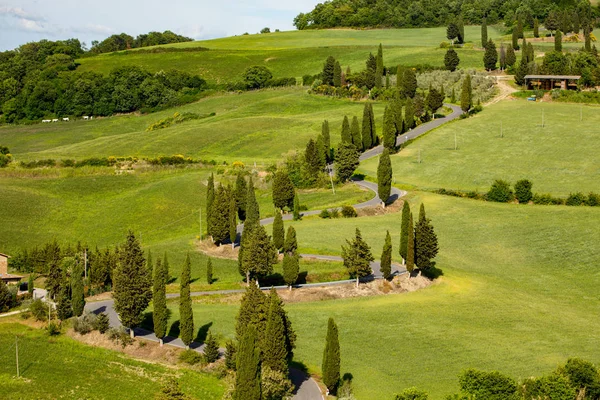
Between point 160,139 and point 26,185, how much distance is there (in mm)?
36292

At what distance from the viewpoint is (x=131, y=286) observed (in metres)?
66.7

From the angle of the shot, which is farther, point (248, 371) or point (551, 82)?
point (551, 82)

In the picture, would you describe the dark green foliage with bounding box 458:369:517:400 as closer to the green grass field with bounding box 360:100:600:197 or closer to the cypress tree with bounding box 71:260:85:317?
the cypress tree with bounding box 71:260:85:317

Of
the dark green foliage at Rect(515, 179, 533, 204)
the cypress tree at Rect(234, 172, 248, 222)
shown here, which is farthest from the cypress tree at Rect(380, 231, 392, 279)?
the dark green foliage at Rect(515, 179, 533, 204)

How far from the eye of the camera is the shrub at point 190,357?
60.1m

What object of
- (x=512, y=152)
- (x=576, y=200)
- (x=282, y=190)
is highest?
(x=512, y=152)

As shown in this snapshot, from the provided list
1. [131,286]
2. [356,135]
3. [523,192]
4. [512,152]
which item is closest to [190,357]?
[131,286]

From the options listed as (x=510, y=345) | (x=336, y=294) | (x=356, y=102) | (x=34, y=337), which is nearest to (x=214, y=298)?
(x=336, y=294)

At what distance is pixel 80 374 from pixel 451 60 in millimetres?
138618

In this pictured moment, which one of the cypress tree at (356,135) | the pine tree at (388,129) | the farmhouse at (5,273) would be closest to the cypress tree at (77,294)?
the farmhouse at (5,273)

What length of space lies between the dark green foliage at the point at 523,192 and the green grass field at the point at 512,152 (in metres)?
3.59

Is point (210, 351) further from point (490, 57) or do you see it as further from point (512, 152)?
point (490, 57)

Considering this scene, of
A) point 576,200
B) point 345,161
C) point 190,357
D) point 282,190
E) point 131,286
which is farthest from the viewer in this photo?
point 345,161

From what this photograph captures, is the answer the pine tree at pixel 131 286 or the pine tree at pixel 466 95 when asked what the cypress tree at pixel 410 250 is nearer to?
the pine tree at pixel 131 286
